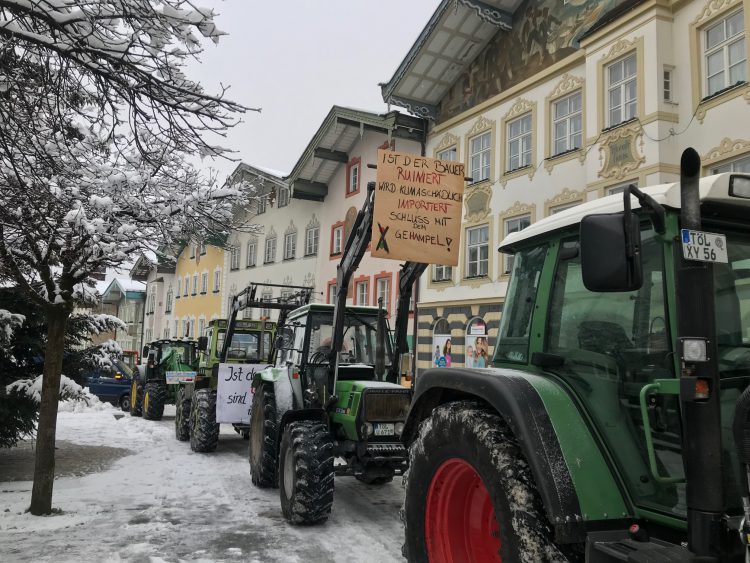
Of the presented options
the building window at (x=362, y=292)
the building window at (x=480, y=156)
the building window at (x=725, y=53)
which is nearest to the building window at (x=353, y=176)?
the building window at (x=362, y=292)

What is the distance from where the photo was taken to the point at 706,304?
7.48 feet

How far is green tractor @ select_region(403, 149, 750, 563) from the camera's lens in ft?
7.31

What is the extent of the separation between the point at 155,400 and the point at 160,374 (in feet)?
5.25

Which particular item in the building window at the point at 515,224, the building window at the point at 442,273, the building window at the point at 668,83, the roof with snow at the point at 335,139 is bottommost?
the building window at the point at 442,273

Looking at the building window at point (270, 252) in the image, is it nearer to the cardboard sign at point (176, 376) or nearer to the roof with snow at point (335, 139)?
the roof with snow at point (335, 139)

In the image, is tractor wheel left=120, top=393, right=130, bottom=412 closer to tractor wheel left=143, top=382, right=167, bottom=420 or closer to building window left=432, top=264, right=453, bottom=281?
tractor wheel left=143, top=382, right=167, bottom=420

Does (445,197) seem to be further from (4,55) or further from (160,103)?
(4,55)

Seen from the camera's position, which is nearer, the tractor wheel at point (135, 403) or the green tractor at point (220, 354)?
the green tractor at point (220, 354)

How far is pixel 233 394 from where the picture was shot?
10102mm

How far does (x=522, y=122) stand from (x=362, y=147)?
7.60 meters

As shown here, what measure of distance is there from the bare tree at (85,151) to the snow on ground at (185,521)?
2.33 ft

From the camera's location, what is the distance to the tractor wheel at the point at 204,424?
10.4m

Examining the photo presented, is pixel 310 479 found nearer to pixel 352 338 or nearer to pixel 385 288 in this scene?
pixel 352 338

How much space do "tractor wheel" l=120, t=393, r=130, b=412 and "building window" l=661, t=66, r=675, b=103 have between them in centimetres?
1701
